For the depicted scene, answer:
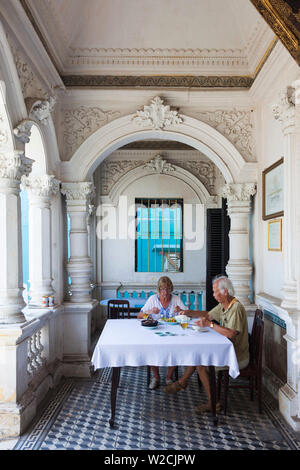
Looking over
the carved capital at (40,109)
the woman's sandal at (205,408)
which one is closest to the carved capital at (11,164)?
the carved capital at (40,109)

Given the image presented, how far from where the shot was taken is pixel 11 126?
3.14 metres

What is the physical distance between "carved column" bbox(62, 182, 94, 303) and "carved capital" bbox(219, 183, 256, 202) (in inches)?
72.0

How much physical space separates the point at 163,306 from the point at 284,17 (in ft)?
10.2

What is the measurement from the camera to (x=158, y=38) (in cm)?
449

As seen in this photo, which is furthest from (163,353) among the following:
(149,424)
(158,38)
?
(158,38)

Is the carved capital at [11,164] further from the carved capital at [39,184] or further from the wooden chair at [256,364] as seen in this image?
the wooden chair at [256,364]

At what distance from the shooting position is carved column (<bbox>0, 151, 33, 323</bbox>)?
3257 millimetres

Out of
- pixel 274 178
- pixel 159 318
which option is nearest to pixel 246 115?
pixel 274 178

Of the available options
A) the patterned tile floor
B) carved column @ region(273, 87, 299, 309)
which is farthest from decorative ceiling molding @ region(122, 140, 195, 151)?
the patterned tile floor

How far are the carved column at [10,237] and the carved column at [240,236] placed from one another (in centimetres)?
266

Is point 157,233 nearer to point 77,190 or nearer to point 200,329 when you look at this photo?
point 77,190

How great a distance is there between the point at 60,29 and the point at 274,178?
2.94m

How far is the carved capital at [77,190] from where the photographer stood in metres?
4.74

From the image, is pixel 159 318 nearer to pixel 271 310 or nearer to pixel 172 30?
pixel 271 310
